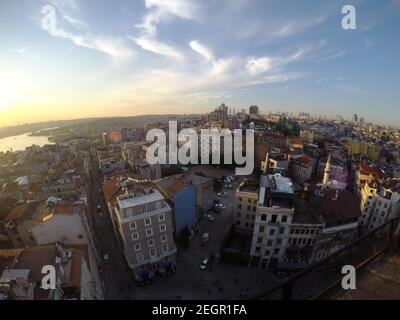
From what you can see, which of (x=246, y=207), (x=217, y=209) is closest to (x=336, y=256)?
(x=246, y=207)

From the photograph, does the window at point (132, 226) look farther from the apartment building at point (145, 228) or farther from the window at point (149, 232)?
the window at point (149, 232)

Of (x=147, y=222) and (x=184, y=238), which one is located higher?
(x=147, y=222)

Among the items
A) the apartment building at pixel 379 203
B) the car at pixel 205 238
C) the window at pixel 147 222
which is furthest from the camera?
the apartment building at pixel 379 203

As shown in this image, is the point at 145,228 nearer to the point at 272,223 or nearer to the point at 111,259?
the point at 111,259

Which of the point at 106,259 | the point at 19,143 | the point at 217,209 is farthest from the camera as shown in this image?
the point at 19,143

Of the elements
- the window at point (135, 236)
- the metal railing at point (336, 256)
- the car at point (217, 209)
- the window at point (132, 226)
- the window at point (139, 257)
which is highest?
the metal railing at point (336, 256)

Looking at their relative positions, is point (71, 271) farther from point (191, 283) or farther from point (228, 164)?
point (228, 164)

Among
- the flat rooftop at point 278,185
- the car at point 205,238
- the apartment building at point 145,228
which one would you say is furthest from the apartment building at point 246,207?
the apartment building at point 145,228

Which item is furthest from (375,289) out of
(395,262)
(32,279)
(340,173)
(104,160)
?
(104,160)

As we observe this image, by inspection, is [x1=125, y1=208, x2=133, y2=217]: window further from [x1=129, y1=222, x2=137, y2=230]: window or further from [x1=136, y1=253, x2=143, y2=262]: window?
[x1=136, y1=253, x2=143, y2=262]: window
